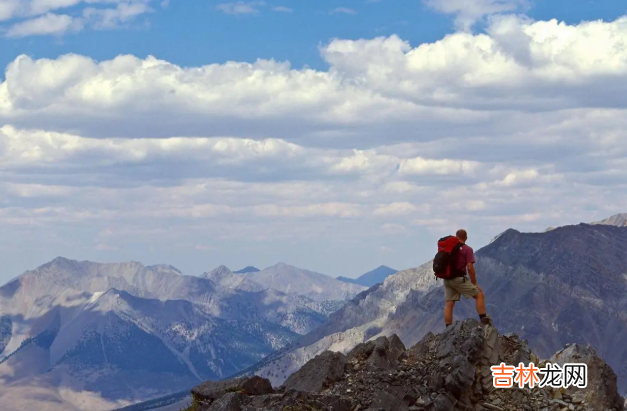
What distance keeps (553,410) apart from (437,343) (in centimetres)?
504

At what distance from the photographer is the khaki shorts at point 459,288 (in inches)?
1361

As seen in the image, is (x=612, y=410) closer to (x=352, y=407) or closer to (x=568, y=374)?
(x=568, y=374)

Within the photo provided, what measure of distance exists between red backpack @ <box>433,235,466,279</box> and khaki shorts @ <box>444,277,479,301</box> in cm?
26

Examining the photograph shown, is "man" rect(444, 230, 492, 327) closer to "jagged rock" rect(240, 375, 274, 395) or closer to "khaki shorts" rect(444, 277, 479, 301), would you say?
"khaki shorts" rect(444, 277, 479, 301)

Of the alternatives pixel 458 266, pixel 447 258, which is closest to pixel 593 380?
pixel 458 266

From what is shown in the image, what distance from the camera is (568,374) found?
3303 centimetres

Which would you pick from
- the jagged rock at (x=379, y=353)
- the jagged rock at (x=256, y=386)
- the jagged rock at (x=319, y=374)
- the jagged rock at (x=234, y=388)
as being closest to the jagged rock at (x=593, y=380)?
the jagged rock at (x=379, y=353)

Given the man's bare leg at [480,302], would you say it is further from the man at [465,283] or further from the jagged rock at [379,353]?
the jagged rock at [379,353]

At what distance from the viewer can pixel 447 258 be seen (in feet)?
113

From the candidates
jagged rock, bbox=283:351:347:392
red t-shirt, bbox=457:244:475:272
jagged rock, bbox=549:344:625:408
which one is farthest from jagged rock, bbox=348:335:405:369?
jagged rock, bbox=549:344:625:408

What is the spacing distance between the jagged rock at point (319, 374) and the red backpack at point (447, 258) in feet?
17.8

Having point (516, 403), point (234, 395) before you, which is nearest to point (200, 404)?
point (234, 395)

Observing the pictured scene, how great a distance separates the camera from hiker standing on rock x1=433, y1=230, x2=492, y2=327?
112ft

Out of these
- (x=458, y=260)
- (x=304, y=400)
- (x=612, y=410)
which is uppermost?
(x=458, y=260)
